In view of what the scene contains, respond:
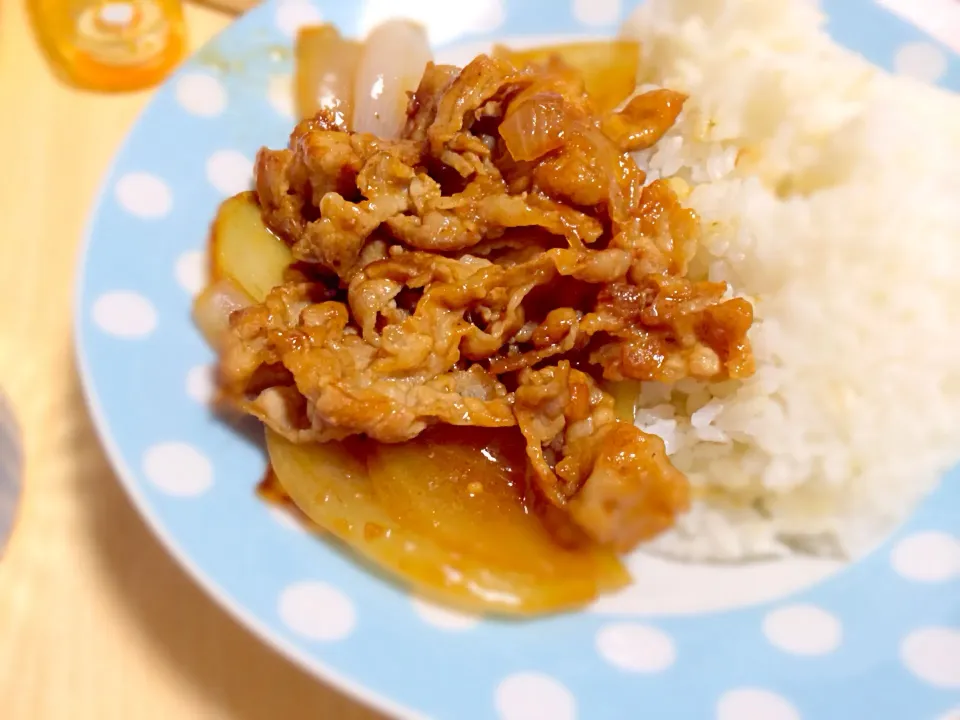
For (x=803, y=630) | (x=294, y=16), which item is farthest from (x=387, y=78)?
(x=803, y=630)

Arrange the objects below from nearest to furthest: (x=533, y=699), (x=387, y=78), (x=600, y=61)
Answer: (x=533, y=699)
(x=387, y=78)
(x=600, y=61)

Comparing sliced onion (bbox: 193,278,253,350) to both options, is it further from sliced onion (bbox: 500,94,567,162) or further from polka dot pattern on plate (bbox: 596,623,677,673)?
polka dot pattern on plate (bbox: 596,623,677,673)

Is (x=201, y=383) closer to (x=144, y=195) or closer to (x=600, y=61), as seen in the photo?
(x=144, y=195)

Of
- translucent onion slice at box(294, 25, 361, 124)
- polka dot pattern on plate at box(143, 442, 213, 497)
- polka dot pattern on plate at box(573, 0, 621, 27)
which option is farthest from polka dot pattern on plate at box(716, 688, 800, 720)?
polka dot pattern on plate at box(573, 0, 621, 27)

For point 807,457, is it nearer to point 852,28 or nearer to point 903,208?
point 903,208

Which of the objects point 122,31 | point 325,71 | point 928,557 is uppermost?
point 325,71

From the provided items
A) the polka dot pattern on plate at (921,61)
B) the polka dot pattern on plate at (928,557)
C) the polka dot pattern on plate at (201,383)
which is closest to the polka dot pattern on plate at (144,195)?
the polka dot pattern on plate at (201,383)

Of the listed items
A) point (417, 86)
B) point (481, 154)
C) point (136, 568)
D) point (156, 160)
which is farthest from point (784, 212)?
point (136, 568)
